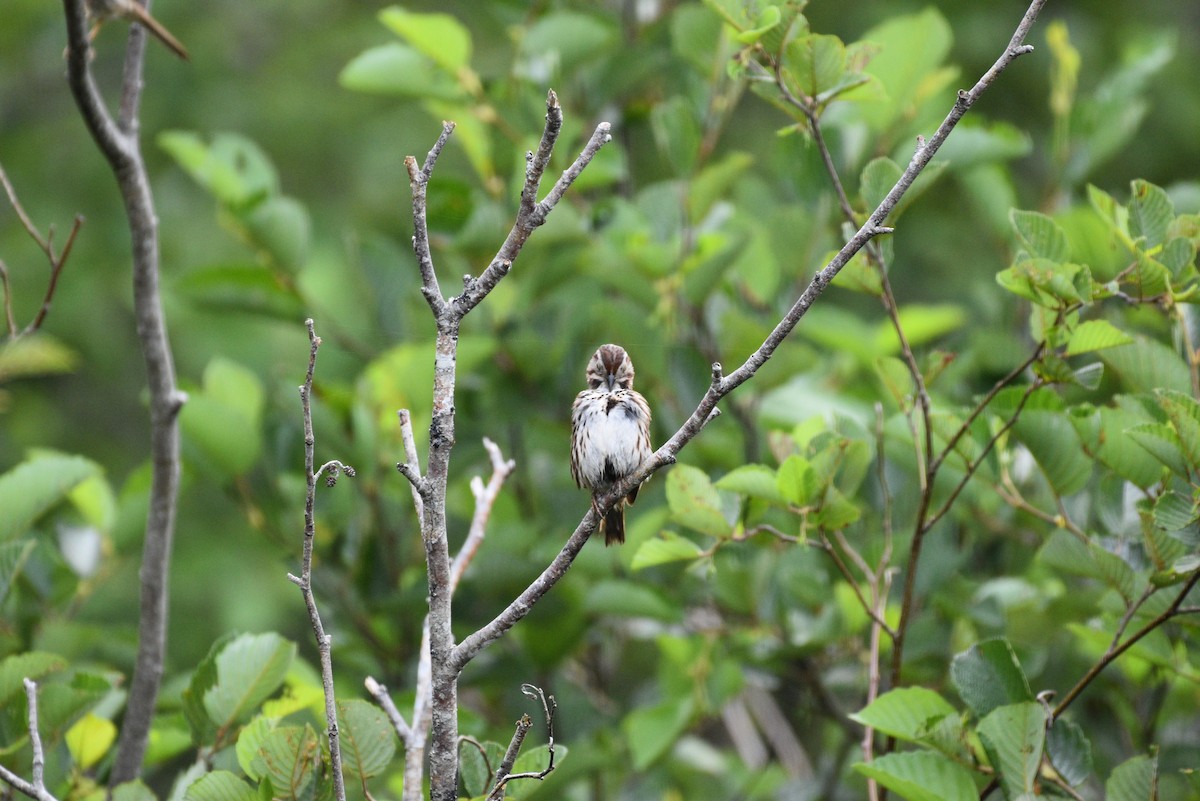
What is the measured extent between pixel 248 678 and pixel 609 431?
48.9 inches

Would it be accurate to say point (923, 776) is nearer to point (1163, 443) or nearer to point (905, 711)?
point (905, 711)

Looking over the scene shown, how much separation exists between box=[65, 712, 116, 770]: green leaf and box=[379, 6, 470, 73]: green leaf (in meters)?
2.37

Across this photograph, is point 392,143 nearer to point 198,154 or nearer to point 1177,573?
point 198,154

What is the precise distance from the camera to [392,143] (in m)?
8.18

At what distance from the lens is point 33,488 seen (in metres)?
3.38

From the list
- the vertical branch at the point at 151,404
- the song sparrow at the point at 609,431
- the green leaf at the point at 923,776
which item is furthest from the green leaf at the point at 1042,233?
the vertical branch at the point at 151,404

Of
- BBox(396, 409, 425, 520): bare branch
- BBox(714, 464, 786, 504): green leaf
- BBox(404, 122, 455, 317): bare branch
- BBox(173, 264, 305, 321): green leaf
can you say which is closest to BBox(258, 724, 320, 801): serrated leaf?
BBox(396, 409, 425, 520): bare branch

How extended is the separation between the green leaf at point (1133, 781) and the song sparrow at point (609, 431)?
1.46 m

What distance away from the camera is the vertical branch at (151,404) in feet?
9.75

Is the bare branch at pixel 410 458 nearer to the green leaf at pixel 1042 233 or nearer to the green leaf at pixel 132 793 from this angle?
the green leaf at pixel 132 793

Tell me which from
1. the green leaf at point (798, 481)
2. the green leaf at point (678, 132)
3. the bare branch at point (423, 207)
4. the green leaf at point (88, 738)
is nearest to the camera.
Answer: the bare branch at point (423, 207)

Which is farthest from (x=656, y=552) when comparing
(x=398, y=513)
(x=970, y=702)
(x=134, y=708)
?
(x=398, y=513)

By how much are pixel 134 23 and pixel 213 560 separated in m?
4.30

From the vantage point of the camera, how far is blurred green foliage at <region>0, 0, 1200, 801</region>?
2795mm
